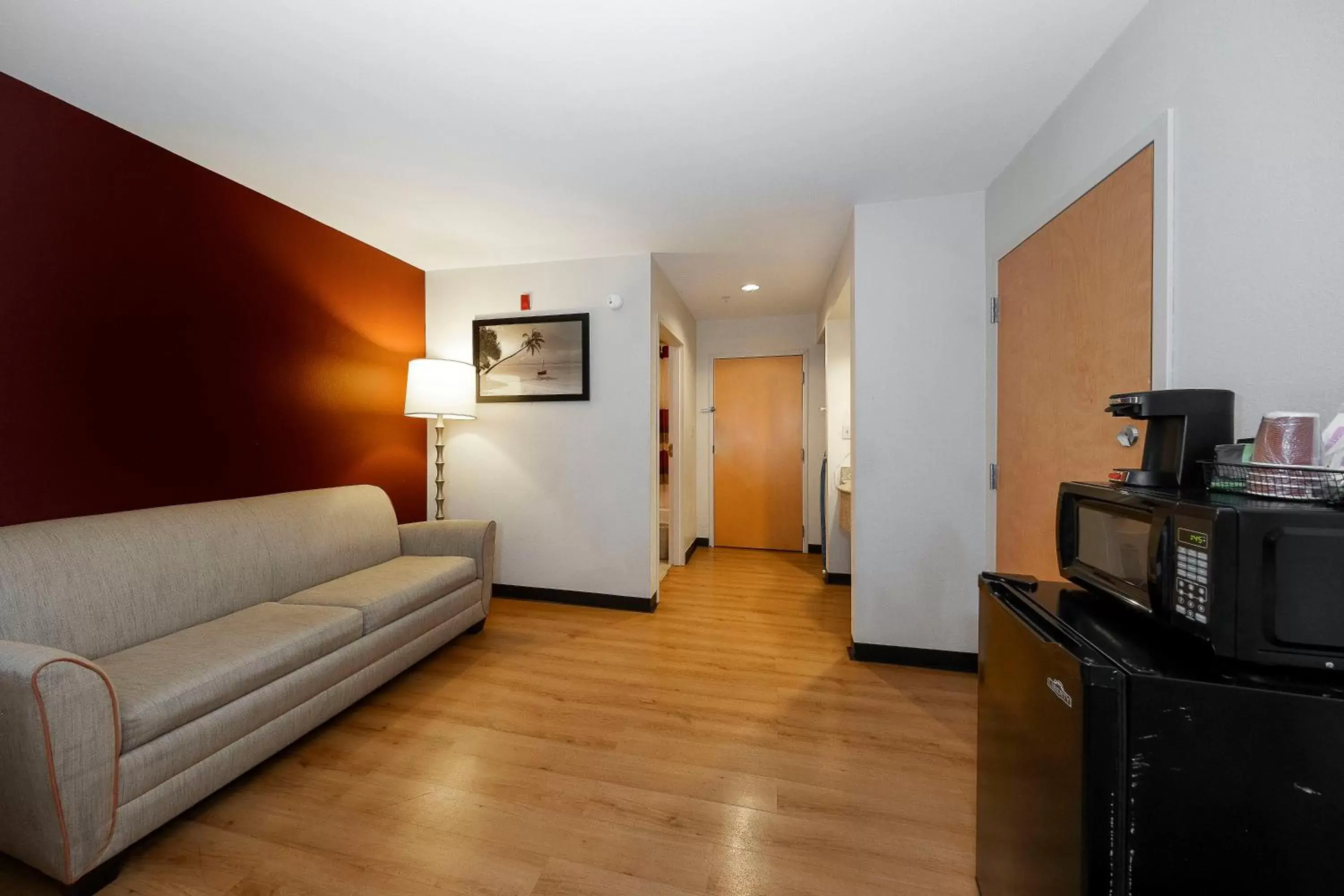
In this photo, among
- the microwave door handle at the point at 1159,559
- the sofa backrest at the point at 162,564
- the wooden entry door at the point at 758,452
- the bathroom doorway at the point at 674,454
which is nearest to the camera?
the microwave door handle at the point at 1159,559

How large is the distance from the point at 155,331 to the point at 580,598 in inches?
98.9

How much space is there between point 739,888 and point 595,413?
2.49 m

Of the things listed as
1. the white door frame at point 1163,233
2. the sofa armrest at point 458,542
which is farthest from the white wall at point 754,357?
the white door frame at point 1163,233

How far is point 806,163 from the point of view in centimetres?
207

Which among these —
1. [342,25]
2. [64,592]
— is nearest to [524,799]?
[64,592]

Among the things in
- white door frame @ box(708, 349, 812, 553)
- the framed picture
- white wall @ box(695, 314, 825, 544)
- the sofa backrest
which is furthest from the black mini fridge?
white door frame @ box(708, 349, 812, 553)

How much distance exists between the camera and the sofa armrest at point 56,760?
108cm

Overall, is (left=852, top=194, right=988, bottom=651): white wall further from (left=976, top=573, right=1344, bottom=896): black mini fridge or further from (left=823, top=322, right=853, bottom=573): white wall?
(left=976, top=573, right=1344, bottom=896): black mini fridge

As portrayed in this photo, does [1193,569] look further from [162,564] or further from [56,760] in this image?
[162,564]

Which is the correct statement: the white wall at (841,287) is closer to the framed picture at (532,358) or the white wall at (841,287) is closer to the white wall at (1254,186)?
the white wall at (1254,186)

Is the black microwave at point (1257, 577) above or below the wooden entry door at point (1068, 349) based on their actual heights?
below

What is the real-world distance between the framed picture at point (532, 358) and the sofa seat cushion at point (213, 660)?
1744mm

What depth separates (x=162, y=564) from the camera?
1751mm

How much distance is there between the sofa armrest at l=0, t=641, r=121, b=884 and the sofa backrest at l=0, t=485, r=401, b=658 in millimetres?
404
